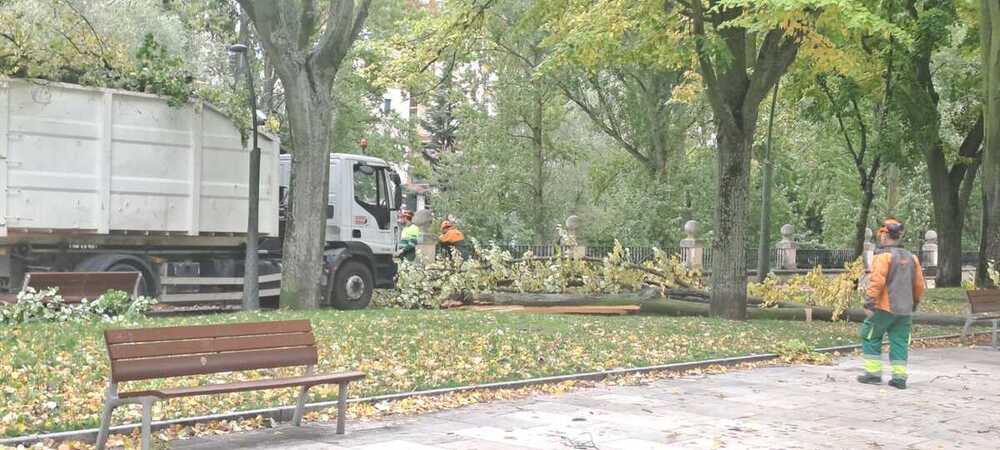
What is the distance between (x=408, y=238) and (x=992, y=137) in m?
12.6

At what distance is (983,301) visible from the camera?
54.1 feet

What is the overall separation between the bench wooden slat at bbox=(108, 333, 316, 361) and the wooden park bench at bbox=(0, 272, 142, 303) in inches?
290

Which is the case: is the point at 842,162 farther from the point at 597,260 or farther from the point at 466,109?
the point at 597,260

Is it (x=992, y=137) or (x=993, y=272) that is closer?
(x=993, y=272)

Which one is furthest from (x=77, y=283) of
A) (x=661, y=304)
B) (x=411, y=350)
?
(x=661, y=304)

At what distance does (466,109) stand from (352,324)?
29217mm

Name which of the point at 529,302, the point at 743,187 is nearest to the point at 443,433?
the point at 743,187

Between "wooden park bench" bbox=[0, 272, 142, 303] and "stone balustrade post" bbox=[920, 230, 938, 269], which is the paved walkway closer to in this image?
"wooden park bench" bbox=[0, 272, 142, 303]

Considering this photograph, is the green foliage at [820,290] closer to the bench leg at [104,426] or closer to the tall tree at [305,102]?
the tall tree at [305,102]

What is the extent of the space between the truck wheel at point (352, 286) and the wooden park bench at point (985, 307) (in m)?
10.6

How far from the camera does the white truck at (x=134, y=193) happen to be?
55.2 feet

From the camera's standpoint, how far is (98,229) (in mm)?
17547

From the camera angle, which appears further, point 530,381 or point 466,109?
point 466,109

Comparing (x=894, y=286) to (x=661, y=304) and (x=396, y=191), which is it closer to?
(x=661, y=304)
